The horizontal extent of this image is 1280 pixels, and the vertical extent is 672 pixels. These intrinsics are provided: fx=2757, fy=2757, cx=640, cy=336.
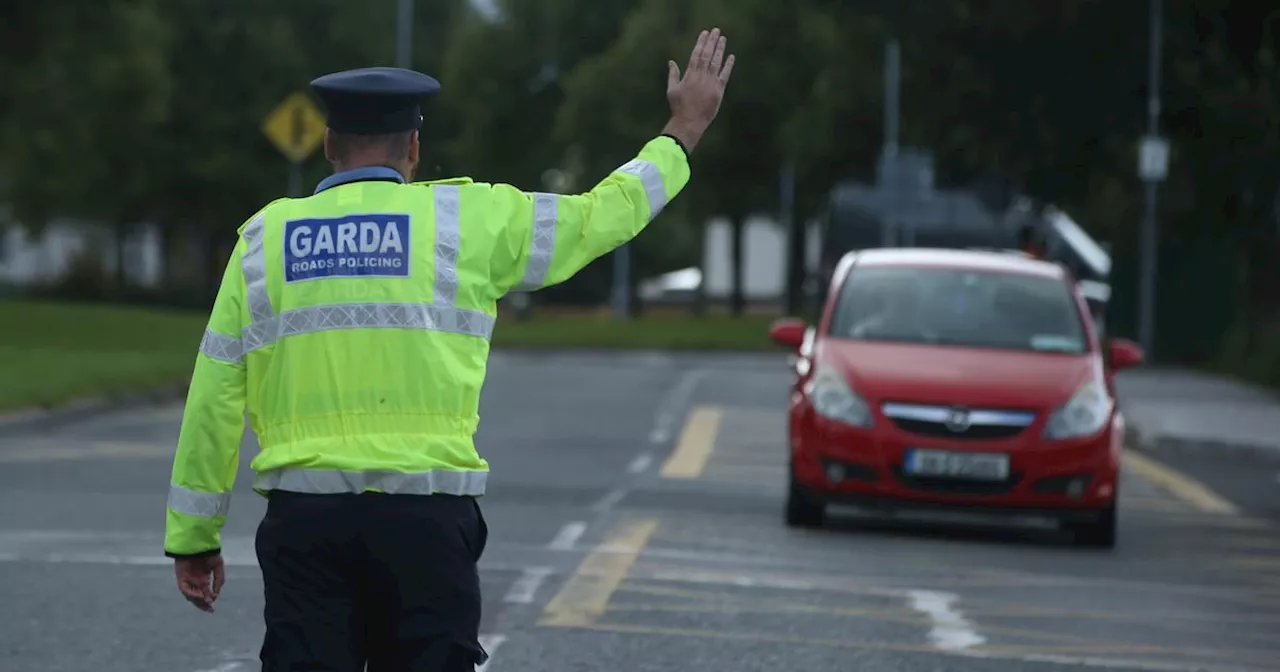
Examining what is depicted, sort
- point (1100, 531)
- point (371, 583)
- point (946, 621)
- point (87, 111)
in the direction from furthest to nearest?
point (87, 111) → point (1100, 531) → point (946, 621) → point (371, 583)

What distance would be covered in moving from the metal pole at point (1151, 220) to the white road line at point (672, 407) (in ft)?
22.5

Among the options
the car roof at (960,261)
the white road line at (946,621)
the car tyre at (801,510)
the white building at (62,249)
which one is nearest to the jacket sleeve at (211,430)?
the white road line at (946,621)

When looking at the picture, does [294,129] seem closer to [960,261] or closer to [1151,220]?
[1151,220]

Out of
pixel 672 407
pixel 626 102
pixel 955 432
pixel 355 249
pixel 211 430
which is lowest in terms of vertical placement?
pixel 672 407

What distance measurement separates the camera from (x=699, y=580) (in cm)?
1190

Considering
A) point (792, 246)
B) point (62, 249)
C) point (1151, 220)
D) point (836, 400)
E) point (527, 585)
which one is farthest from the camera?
point (62, 249)

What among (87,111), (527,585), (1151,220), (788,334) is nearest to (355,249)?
(527,585)

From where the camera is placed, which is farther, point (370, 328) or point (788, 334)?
point (788, 334)

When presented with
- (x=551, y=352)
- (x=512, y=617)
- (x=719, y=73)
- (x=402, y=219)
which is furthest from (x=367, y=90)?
(x=551, y=352)

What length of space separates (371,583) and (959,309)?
10.7 metres

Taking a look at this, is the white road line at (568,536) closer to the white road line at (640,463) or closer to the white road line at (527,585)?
the white road line at (527,585)

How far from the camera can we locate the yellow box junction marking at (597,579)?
410 inches

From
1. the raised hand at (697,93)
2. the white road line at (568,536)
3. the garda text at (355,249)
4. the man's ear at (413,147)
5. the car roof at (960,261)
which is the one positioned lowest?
the white road line at (568,536)

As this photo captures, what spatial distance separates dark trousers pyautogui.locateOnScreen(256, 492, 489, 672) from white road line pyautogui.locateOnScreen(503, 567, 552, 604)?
5.58m
